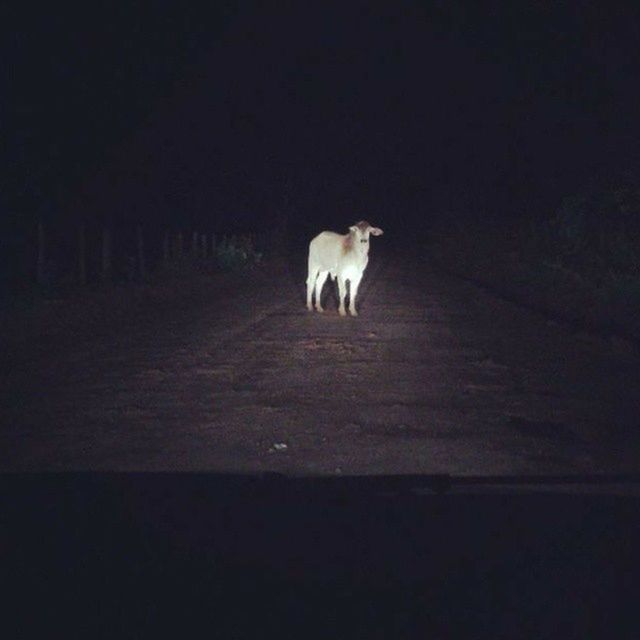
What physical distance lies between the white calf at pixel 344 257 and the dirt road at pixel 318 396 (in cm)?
72

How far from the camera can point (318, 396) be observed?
9219 millimetres

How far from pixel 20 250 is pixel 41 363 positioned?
401 inches

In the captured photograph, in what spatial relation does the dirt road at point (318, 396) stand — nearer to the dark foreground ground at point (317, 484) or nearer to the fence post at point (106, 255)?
the dark foreground ground at point (317, 484)

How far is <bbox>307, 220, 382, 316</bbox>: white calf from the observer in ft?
55.9

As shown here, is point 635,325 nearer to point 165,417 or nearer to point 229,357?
point 229,357

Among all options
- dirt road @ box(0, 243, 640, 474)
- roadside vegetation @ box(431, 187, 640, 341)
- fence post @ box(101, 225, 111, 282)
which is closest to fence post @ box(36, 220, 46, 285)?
dirt road @ box(0, 243, 640, 474)

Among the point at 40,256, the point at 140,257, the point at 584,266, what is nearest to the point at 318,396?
the point at 40,256

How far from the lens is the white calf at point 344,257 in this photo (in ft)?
55.9

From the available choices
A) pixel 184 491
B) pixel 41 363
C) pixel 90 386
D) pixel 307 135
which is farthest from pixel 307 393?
pixel 307 135

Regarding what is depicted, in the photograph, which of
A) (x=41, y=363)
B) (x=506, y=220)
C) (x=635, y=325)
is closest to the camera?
(x=41, y=363)

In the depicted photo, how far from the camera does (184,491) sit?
168 inches

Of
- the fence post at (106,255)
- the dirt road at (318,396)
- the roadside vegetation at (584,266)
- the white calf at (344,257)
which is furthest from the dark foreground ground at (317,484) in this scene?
the fence post at (106,255)

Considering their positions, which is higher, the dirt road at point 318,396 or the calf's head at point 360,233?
the calf's head at point 360,233

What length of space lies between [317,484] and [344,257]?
43.1ft
